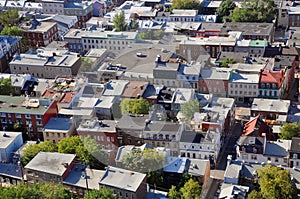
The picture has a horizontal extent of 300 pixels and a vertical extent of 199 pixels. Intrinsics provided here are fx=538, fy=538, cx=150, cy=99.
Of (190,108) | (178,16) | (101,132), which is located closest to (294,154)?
(190,108)

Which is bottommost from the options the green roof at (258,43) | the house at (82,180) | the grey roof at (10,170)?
the grey roof at (10,170)

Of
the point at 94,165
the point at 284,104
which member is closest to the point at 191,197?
the point at 94,165

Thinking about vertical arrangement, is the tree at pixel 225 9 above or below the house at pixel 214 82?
above

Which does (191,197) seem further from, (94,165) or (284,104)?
(284,104)

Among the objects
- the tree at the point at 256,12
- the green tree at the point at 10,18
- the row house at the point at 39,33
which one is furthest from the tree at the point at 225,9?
the green tree at the point at 10,18

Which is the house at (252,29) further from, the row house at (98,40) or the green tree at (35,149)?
the green tree at (35,149)

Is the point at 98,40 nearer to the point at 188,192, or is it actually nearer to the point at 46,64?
the point at 46,64

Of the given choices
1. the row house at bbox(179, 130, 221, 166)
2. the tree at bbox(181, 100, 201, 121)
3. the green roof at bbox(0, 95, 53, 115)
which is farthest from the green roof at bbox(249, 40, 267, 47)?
the green roof at bbox(0, 95, 53, 115)
